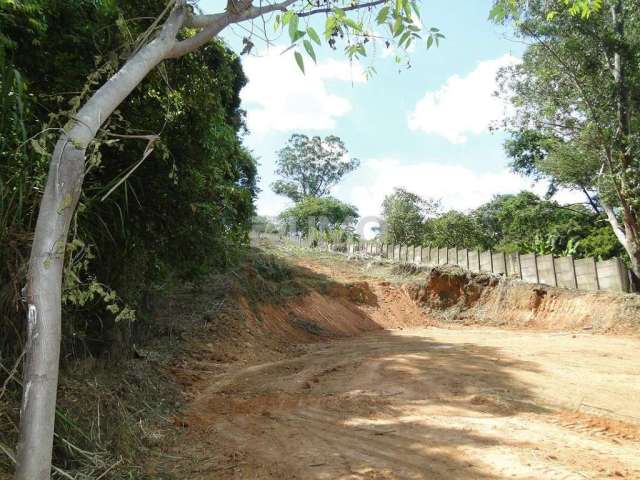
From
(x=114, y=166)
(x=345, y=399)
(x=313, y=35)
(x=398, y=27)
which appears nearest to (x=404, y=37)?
(x=398, y=27)

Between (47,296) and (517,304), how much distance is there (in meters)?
Result: 15.0

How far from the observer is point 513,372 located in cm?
652

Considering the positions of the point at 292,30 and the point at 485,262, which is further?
the point at 485,262

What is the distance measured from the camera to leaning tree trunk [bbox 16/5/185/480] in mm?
1942

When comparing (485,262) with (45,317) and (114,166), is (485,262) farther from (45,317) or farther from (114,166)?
(45,317)

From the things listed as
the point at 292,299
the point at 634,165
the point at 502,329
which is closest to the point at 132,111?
the point at 292,299

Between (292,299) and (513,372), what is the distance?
24.8 ft

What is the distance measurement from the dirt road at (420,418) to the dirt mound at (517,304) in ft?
15.0

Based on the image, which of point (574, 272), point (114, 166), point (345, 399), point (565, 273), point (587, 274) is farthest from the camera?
point (565, 273)

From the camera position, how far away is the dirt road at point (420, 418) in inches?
141

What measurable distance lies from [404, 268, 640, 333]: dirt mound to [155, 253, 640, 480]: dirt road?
4.58 m

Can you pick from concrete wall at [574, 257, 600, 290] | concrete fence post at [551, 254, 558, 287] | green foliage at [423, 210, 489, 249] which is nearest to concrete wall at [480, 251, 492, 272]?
concrete fence post at [551, 254, 558, 287]

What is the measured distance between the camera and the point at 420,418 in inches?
185

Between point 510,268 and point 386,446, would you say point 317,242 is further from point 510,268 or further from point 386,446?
point 386,446
